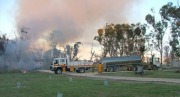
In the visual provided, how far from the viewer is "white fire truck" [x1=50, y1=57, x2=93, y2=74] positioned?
7269 centimetres

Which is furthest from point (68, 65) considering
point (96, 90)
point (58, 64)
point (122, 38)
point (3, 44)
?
point (96, 90)

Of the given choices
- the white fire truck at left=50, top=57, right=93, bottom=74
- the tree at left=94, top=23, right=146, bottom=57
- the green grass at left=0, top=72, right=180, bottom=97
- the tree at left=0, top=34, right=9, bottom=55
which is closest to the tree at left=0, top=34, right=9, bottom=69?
the tree at left=0, top=34, right=9, bottom=55

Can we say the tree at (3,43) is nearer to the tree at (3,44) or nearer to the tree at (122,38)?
the tree at (3,44)

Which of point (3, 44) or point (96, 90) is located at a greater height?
point (3, 44)

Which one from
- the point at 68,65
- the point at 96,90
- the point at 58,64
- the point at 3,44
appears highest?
the point at 3,44

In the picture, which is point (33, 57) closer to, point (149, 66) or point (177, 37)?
point (149, 66)

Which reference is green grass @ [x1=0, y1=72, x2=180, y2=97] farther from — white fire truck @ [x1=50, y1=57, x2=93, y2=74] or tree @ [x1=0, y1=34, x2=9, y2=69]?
tree @ [x1=0, y1=34, x2=9, y2=69]

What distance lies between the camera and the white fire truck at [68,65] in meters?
72.7

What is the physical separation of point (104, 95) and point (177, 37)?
195ft

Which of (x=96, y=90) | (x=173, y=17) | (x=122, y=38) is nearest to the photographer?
(x=96, y=90)

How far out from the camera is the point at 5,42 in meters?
86.2

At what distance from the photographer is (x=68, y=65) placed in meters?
74.7

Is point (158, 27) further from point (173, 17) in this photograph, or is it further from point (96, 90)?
point (96, 90)

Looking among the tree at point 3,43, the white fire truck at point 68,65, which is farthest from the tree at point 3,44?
the white fire truck at point 68,65
